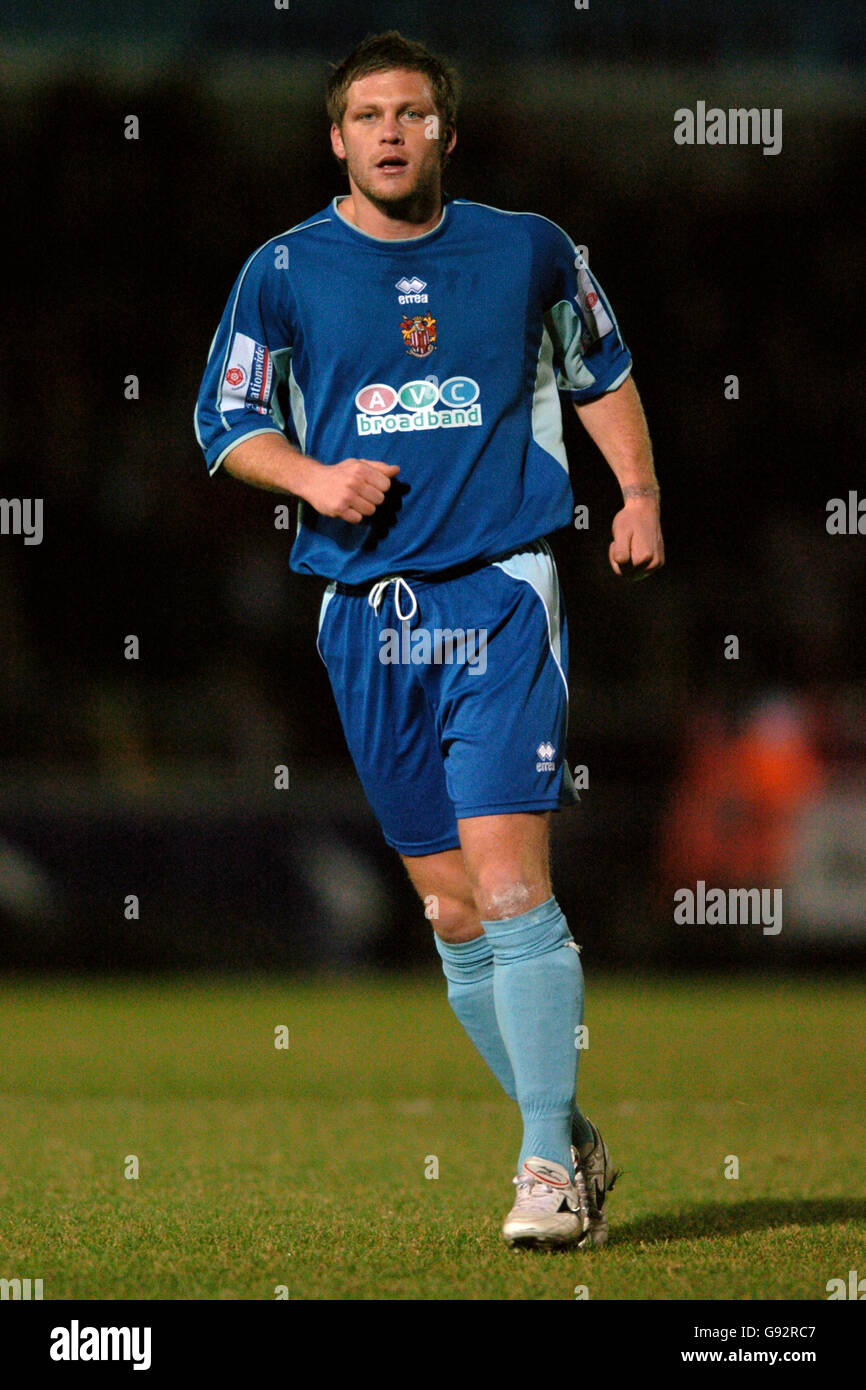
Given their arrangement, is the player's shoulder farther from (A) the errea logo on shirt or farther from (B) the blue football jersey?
(A) the errea logo on shirt

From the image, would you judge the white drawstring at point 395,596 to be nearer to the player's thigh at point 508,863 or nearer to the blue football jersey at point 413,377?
the blue football jersey at point 413,377

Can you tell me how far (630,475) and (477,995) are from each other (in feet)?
3.98

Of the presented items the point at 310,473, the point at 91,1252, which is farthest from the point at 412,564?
the point at 91,1252

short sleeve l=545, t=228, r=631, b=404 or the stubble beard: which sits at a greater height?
the stubble beard

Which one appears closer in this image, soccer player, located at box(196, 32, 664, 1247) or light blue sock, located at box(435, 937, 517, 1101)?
soccer player, located at box(196, 32, 664, 1247)

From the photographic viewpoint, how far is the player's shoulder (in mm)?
4348

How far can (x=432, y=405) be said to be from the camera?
420cm

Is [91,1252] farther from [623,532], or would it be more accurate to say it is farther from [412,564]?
[623,532]

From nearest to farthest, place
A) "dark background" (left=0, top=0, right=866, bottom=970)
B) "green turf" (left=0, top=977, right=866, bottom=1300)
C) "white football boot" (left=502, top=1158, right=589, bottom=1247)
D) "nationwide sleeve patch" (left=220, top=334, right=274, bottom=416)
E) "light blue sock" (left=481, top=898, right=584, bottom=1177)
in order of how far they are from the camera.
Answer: "green turf" (left=0, top=977, right=866, bottom=1300) < "white football boot" (left=502, top=1158, right=589, bottom=1247) < "light blue sock" (left=481, top=898, right=584, bottom=1177) < "nationwide sleeve patch" (left=220, top=334, right=274, bottom=416) < "dark background" (left=0, top=0, right=866, bottom=970)

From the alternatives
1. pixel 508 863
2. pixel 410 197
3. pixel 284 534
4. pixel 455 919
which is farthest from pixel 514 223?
pixel 284 534

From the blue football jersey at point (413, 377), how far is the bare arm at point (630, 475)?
14 cm

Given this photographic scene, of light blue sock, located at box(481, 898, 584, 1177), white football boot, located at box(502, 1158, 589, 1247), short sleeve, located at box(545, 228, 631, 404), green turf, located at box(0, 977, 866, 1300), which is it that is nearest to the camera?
green turf, located at box(0, 977, 866, 1300)

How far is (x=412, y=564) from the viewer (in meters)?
4.21

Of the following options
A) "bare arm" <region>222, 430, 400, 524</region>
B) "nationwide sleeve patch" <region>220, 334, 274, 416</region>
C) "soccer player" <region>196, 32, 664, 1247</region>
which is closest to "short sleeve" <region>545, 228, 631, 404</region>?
"soccer player" <region>196, 32, 664, 1247</region>
